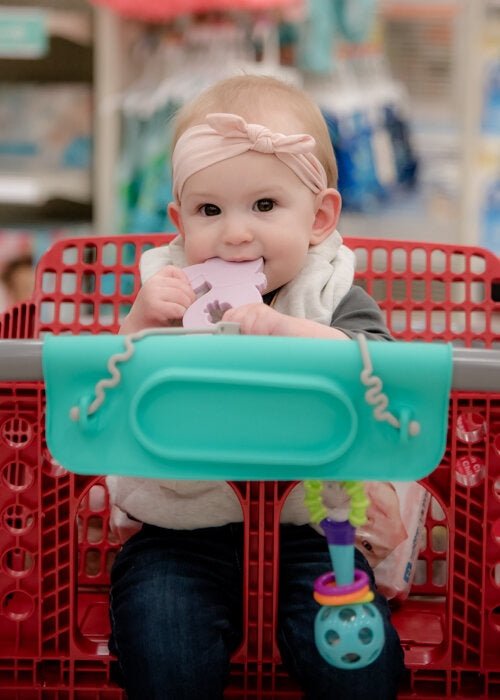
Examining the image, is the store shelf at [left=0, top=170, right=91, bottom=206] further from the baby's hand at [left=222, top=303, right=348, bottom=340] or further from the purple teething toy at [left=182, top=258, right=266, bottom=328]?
the baby's hand at [left=222, top=303, right=348, bottom=340]

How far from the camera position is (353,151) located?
271 cm

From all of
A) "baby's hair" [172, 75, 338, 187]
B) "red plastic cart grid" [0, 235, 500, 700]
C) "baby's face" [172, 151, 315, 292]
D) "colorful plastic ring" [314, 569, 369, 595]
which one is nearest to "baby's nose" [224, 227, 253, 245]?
"baby's face" [172, 151, 315, 292]

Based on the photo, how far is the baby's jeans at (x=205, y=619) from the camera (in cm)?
88

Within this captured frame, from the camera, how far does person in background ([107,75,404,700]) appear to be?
88 cm

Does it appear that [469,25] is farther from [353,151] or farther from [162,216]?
[162,216]

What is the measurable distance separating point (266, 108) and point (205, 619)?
513 millimetres

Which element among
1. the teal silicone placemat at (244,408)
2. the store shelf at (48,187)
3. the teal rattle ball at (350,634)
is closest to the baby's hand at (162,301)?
the teal silicone placemat at (244,408)

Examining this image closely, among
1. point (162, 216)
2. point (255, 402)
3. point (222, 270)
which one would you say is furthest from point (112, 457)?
point (162, 216)

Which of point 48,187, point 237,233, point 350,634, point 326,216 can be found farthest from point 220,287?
point 48,187

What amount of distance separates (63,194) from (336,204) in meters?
1.88

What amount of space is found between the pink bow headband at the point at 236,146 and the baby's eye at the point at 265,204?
4 cm

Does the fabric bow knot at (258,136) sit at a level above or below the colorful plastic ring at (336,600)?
above

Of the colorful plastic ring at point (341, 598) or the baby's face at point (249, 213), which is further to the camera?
the baby's face at point (249, 213)

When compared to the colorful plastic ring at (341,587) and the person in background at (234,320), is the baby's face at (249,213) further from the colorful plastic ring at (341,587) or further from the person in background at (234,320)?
the colorful plastic ring at (341,587)
